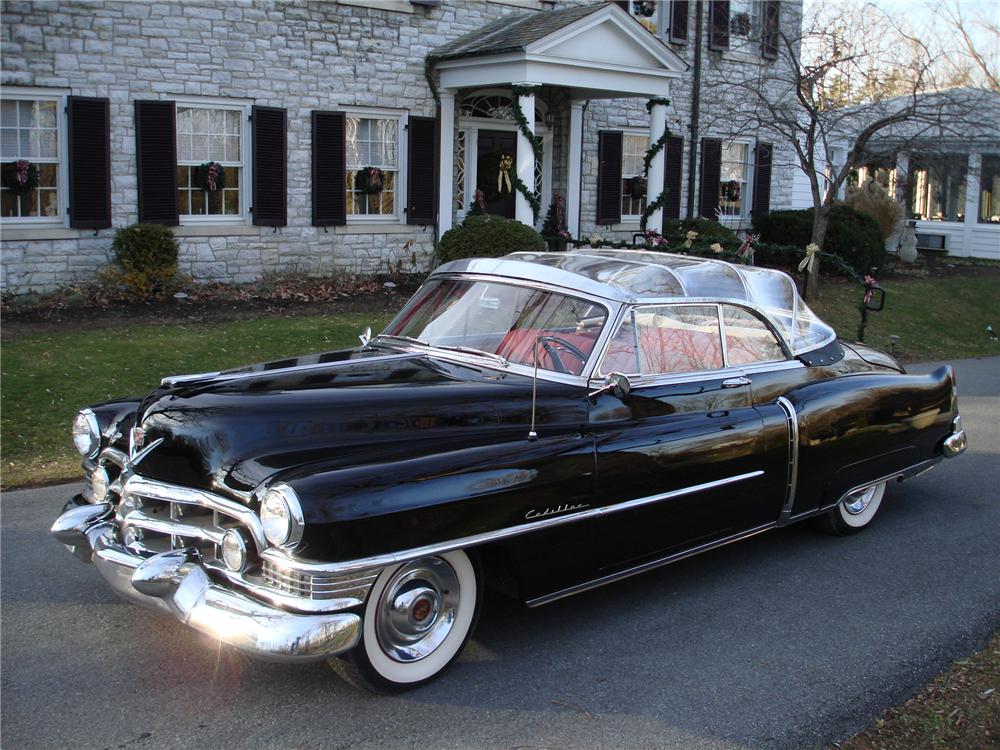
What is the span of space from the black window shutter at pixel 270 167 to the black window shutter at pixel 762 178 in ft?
36.5

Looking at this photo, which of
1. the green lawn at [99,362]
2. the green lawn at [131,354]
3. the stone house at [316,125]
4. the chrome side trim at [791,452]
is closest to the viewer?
the chrome side trim at [791,452]

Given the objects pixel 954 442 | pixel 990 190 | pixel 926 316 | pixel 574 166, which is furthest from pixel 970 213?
pixel 954 442

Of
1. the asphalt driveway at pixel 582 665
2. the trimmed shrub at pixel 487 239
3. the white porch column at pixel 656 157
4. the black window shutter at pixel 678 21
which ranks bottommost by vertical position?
the asphalt driveway at pixel 582 665

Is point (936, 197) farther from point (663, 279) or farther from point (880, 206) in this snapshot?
point (663, 279)

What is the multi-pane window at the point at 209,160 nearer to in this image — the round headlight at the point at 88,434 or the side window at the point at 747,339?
the round headlight at the point at 88,434

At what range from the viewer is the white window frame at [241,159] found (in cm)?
1395

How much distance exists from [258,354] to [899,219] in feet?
55.0

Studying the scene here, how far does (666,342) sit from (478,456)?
1487 mm

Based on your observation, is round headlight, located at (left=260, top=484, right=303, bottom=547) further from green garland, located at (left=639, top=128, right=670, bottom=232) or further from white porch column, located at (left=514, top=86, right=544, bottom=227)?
green garland, located at (left=639, top=128, right=670, bottom=232)

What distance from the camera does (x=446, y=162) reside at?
54.0 ft

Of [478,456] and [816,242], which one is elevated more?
[816,242]

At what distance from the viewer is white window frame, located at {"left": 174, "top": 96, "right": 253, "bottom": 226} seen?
45.8ft

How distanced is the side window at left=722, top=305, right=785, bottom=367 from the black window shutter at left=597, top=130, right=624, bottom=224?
43.9 feet

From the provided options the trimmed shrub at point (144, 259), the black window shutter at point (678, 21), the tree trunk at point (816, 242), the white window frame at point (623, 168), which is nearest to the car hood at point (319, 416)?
the trimmed shrub at point (144, 259)
